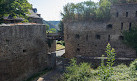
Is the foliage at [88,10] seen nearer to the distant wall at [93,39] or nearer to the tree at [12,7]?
the distant wall at [93,39]

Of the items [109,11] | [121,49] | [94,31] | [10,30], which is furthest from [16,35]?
[121,49]

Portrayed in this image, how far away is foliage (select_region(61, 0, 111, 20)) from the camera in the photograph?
565 inches

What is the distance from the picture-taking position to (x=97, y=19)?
1483 cm

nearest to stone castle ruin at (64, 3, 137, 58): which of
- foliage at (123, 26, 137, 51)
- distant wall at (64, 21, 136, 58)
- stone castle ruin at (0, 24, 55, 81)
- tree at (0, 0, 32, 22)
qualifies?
distant wall at (64, 21, 136, 58)

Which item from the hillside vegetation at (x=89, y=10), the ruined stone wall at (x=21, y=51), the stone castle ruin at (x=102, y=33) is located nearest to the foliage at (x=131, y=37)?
the stone castle ruin at (x=102, y=33)

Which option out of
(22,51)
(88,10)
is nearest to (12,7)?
(22,51)

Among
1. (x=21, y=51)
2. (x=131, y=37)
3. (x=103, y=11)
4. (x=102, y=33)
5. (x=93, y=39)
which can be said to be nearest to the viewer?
(x=21, y=51)

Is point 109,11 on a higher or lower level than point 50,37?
higher

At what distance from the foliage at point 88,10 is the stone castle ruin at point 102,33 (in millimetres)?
622

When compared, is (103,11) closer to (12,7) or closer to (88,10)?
(88,10)

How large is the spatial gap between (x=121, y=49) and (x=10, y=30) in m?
12.5

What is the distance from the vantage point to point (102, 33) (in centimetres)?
1487

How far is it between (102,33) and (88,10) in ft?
11.6

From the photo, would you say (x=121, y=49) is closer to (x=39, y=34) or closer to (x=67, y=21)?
(x=67, y=21)
